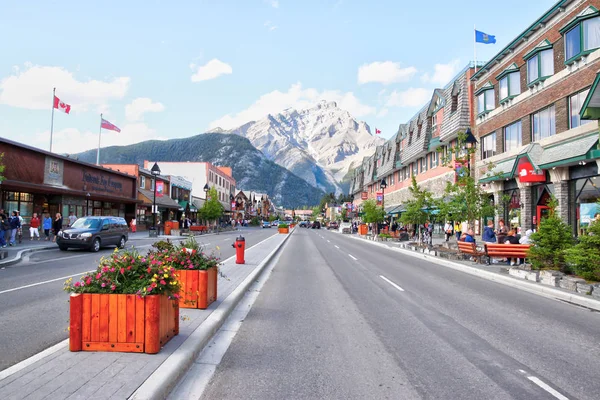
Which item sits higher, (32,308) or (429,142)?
(429,142)

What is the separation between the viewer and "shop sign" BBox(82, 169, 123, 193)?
116 ft

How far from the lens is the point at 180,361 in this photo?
457 centimetres

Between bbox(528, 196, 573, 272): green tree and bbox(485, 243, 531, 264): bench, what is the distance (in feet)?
6.78

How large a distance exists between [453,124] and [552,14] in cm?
1203

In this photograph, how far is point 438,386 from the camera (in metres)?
4.44

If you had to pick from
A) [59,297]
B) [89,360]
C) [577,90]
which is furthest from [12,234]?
[577,90]

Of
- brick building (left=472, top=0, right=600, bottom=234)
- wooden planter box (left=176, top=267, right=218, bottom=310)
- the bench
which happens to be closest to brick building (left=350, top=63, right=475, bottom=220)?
brick building (left=472, top=0, right=600, bottom=234)

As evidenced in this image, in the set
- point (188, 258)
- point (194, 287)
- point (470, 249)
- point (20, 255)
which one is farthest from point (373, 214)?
point (194, 287)

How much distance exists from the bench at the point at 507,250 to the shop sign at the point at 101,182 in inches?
1237

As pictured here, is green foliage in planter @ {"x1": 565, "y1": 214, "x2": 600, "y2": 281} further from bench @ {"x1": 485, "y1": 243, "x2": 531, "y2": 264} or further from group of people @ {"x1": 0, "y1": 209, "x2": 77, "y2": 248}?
group of people @ {"x1": 0, "y1": 209, "x2": 77, "y2": 248}

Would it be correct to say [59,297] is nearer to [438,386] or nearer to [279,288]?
[279,288]

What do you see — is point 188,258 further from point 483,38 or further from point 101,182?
point 101,182

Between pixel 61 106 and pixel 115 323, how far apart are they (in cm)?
3705

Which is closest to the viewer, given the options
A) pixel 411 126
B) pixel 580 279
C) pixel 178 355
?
pixel 178 355
